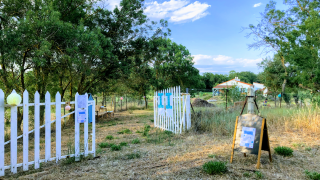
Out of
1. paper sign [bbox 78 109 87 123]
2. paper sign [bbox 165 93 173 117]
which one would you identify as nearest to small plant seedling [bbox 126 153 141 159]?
paper sign [bbox 78 109 87 123]

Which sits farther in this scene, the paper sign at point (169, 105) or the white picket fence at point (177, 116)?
the paper sign at point (169, 105)

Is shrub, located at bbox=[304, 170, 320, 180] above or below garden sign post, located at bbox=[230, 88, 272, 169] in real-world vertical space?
below

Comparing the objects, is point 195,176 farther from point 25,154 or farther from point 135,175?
point 25,154

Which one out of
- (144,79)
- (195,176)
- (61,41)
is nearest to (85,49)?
(61,41)

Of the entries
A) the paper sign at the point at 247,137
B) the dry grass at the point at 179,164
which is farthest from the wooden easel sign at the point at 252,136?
the dry grass at the point at 179,164

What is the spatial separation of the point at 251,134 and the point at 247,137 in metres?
0.09

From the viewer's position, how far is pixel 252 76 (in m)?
86.1

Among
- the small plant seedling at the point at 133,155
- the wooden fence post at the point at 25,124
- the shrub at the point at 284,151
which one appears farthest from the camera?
the small plant seedling at the point at 133,155

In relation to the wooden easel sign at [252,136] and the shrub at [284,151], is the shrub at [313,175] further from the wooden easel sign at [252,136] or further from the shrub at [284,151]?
the shrub at [284,151]

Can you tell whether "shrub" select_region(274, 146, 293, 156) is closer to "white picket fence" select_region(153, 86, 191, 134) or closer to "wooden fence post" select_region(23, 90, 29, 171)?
"white picket fence" select_region(153, 86, 191, 134)

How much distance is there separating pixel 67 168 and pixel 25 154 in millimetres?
749

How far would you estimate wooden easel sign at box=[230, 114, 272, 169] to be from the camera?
3723mm

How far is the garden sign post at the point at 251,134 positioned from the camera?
372 cm

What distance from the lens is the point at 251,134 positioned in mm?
3820
